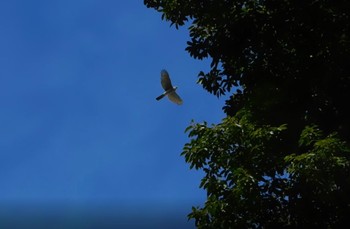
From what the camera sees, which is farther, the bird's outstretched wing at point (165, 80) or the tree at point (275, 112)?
the bird's outstretched wing at point (165, 80)

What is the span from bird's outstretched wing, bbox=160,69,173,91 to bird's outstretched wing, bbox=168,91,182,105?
0.60 feet

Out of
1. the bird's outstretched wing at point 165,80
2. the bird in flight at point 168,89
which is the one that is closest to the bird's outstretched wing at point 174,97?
the bird in flight at point 168,89

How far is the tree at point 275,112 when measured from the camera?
1085 cm

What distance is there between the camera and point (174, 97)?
14.2m

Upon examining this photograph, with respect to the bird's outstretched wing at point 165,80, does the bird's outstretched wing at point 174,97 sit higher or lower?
lower

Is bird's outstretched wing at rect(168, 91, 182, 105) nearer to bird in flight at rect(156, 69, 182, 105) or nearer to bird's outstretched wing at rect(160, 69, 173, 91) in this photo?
bird in flight at rect(156, 69, 182, 105)

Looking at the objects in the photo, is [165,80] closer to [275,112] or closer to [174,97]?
[174,97]

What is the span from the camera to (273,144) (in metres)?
11.6

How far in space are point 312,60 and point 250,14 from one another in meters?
1.78

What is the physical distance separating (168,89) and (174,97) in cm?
26

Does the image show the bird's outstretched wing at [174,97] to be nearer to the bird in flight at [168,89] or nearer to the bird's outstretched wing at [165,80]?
the bird in flight at [168,89]

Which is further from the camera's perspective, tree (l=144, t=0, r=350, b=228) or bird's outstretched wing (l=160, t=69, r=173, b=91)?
bird's outstretched wing (l=160, t=69, r=173, b=91)

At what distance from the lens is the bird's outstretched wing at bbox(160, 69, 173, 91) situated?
14086 millimetres

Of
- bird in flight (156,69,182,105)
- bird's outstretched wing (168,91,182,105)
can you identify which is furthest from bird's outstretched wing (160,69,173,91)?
bird's outstretched wing (168,91,182,105)
